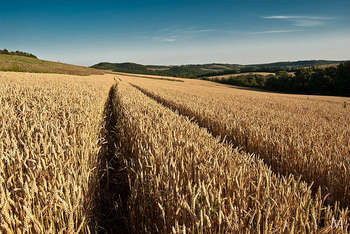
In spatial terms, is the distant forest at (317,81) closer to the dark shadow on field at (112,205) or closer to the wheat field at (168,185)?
the wheat field at (168,185)

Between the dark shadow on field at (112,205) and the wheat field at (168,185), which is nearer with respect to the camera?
the wheat field at (168,185)

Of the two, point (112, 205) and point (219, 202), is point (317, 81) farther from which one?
point (219, 202)

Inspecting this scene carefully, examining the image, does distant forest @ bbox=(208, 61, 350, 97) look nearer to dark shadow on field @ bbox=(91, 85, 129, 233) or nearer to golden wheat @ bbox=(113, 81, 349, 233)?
golden wheat @ bbox=(113, 81, 349, 233)

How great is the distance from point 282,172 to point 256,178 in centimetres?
211

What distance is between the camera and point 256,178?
2.14 metres

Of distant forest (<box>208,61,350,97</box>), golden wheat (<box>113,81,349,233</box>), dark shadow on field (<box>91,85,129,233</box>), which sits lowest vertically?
dark shadow on field (<box>91,85,129,233</box>)

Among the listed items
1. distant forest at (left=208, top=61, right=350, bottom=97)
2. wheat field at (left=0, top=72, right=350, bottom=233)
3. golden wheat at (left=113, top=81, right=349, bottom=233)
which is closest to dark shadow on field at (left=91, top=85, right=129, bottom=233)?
wheat field at (left=0, top=72, right=350, bottom=233)

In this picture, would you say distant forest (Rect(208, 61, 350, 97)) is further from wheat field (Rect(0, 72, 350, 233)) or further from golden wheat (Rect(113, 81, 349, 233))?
golden wheat (Rect(113, 81, 349, 233))

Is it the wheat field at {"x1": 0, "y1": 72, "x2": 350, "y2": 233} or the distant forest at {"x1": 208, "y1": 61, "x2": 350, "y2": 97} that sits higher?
the distant forest at {"x1": 208, "y1": 61, "x2": 350, "y2": 97}

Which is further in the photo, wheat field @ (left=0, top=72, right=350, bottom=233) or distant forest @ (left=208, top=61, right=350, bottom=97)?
distant forest @ (left=208, top=61, right=350, bottom=97)

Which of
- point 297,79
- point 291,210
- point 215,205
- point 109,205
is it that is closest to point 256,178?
point 291,210

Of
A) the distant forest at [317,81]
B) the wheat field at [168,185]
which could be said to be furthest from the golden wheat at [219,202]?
the distant forest at [317,81]

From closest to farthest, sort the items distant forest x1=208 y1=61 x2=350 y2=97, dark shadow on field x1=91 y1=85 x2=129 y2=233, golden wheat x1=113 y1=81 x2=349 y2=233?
golden wheat x1=113 y1=81 x2=349 y2=233 < dark shadow on field x1=91 y1=85 x2=129 y2=233 < distant forest x1=208 y1=61 x2=350 y2=97

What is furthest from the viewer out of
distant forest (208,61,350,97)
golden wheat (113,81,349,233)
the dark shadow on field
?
distant forest (208,61,350,97)
